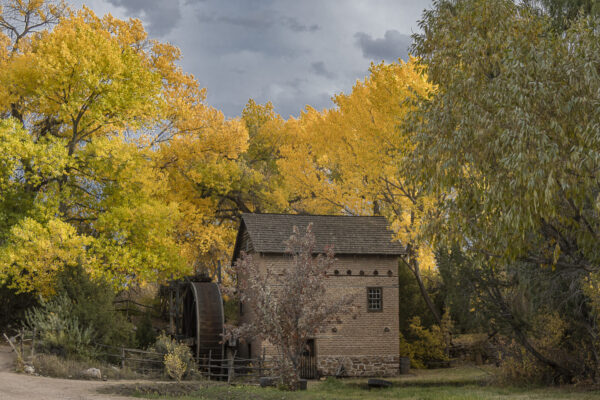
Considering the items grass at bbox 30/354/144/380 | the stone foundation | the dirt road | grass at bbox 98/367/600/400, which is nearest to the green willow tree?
grass at bbox 98/367/600/400

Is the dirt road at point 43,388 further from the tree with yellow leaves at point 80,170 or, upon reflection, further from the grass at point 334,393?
the tree with yellow leaves at point 80,170

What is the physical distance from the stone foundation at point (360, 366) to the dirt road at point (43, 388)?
9.93 meters

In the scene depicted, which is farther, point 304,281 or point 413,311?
point 413,311

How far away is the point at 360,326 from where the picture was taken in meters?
25.6

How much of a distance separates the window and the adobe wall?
0.58 ft

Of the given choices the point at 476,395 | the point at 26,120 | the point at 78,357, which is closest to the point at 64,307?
the point at 78,357

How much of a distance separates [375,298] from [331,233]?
328cm

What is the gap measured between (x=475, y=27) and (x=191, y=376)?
13867mm

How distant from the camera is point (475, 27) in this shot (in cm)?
1391

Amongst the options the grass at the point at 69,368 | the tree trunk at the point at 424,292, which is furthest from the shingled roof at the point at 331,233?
the grass at the point at 69,368

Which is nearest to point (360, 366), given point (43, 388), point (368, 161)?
point (368, 161)

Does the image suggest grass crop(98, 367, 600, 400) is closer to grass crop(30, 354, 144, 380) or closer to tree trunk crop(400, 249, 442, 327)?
grass crop(30, 354, 144, 380)

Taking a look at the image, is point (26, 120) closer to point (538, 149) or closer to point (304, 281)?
point (304, 281)

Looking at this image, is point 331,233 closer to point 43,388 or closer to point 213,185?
point 213,185
